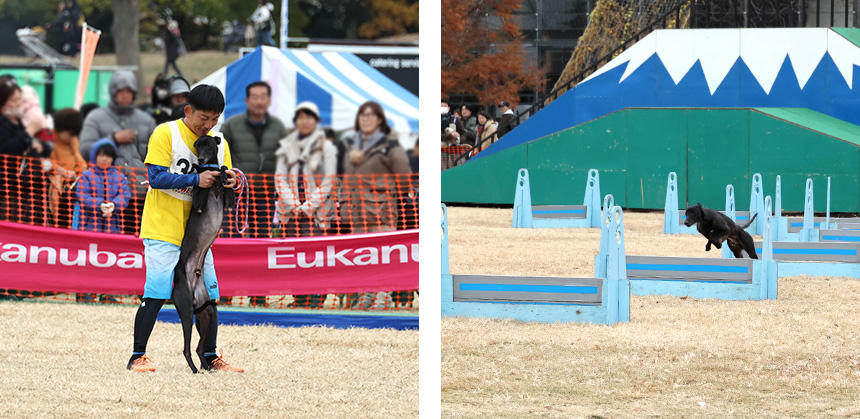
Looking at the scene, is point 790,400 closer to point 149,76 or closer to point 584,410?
point 584,410

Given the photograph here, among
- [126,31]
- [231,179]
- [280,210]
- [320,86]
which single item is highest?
[126,31]

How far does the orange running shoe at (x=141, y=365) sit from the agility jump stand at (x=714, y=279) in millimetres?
3628

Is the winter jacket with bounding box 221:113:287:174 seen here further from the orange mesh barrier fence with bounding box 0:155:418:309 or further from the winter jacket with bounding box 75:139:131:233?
the winter jacket with bounding box 75:139:131:233

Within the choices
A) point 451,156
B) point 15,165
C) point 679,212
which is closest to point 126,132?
point 15,165

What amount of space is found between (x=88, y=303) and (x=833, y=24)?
8693 millimetres

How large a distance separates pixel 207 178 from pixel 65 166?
162 inches

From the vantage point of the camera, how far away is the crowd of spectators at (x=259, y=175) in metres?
8.34

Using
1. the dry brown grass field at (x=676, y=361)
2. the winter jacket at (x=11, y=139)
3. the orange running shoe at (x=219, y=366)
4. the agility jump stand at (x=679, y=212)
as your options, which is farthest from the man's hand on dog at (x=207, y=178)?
the agility jump stand at (x=679, y=212)

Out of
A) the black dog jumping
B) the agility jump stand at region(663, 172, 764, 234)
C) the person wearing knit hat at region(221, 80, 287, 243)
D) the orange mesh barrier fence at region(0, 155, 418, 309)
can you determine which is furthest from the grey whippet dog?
the agility jump stand at region(663, 172, 764, 234)

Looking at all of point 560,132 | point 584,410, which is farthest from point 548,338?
point 560,132

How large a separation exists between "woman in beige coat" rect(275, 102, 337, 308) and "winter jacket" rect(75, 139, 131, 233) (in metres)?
1.15

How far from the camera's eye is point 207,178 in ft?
18.9

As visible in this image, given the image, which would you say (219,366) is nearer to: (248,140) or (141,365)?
(141,365)

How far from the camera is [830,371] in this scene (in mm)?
6438
